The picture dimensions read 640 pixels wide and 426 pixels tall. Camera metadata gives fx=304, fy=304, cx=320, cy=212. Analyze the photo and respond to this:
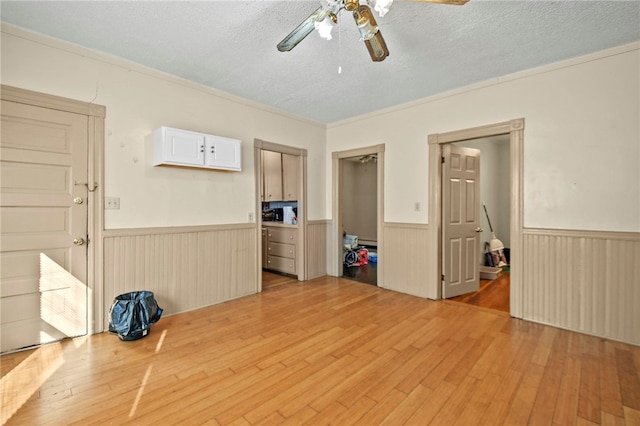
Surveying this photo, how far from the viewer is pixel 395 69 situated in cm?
319

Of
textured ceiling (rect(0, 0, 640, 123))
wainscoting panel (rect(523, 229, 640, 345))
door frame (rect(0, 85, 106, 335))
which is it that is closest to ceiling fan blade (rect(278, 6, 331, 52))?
textured ceiling (rect(0, 0, 640, 123))

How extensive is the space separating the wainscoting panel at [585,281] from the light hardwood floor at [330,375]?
0.17 m

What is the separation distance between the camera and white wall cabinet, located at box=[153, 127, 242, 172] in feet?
10.0

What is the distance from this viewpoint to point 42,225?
2.63 metres

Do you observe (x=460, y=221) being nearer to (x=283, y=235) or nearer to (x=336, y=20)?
(x=283, y=235)

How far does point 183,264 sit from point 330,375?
2.16m

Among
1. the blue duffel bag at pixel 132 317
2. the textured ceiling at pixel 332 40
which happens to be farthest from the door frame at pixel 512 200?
the blue duffel bag at pixel 132 317

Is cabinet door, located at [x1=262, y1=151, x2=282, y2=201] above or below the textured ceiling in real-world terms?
below

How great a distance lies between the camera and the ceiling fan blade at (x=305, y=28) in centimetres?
177

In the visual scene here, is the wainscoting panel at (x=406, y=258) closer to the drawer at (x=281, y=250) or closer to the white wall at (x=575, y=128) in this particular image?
the white wall at (x=575, y=128)

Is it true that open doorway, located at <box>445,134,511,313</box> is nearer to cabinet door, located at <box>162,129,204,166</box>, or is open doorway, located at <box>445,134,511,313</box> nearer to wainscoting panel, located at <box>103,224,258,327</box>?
wainscoting panel, located at <box>103,224,258,327</box>

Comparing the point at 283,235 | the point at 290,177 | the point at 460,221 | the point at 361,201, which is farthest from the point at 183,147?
the point at 361,201

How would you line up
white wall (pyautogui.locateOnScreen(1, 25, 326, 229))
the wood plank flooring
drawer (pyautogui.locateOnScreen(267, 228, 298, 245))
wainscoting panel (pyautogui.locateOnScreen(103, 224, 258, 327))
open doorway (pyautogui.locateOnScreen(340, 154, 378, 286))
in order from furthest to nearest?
open doorway (pyautogui.locateOnScreen(340, 154, 378, 286))
drawer (pyautogui.locateOnScreen(267, 228, 298, 245))
the wood plank flooring
wainscoting panel (pyautogui.locateOnScreen(103, 224, 258, 327))
white wall (pyautogui.locateOnScreen(1, 25, 326, 229))

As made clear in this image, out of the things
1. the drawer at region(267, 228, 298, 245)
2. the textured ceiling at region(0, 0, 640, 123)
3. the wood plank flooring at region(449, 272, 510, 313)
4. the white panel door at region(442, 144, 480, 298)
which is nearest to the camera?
the textured ceiling at region(0, 0, 640, 123)
